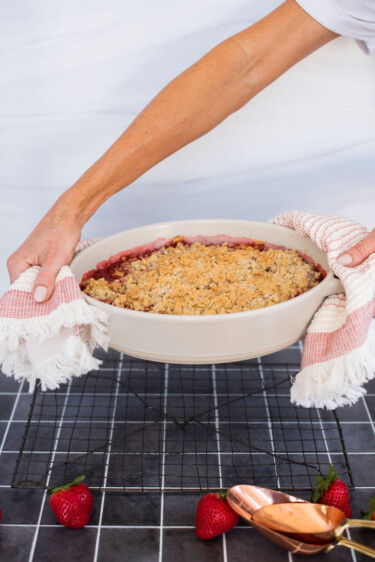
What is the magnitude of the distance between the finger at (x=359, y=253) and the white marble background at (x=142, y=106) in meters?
0.50

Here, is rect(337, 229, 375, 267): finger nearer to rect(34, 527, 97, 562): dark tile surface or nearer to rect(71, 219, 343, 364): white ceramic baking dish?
rect(71, 219, 343, 364): white ceramic baking dish

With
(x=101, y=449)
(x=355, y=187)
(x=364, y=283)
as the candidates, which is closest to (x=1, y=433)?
(x=101, y=449)

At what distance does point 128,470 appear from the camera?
100 cm

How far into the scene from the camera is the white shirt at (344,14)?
1062 mm

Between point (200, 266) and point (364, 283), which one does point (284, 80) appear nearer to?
point (200, 266)

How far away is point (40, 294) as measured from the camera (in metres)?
0.89

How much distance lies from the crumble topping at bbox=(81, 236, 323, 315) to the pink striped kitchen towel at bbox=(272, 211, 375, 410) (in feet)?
0.26

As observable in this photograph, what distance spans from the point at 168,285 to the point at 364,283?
0.29m

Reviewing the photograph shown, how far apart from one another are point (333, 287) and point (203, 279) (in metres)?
0.20

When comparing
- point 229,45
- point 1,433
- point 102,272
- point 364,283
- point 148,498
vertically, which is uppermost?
point 229,45

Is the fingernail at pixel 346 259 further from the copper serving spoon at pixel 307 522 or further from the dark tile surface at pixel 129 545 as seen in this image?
the dark tile surface at pixel 129 545

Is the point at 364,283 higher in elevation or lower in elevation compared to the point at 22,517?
higher

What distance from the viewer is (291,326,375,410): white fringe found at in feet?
2.72

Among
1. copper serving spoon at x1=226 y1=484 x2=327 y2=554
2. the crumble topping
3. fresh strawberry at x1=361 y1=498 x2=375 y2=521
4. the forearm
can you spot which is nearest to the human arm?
the forearm
